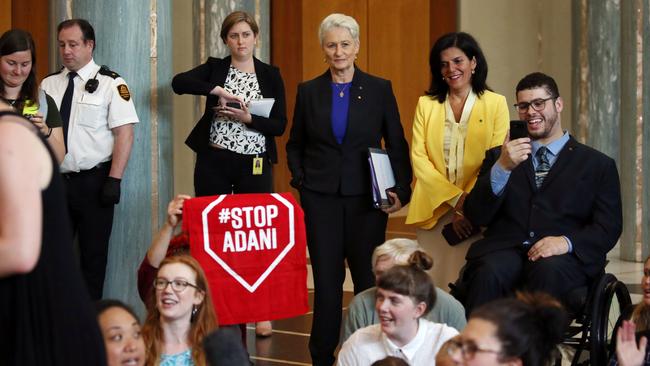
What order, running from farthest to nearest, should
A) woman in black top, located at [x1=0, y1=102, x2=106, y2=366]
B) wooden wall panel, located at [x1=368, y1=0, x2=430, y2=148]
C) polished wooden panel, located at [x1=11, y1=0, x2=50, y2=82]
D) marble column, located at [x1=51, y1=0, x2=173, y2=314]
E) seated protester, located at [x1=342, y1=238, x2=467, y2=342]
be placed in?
wooden wall panel, located at [x1=368, y1=0, x2=430, y2=148] → polished wooden panel, located at [x1=11, y1=0, x2=50, y2=82] → marble column, located at [x1=51, y1=0, x2=173, y2=314] → seated protester, located at [x1=342, y1=238, x2=467, y2=342] → woman in black top, located at [x1=0, y1=102, x2=106, y2=366]

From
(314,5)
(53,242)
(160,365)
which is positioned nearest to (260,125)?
(160,365)

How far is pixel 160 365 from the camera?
166 inches

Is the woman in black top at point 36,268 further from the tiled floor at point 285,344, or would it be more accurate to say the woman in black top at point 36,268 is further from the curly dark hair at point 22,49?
the tiled floor at point 285,344

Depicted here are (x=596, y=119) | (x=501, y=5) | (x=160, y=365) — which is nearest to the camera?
(x=160, y=365)

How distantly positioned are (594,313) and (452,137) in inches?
52.6

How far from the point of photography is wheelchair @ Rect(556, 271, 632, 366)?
16.3 feet

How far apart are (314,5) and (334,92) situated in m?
6.30

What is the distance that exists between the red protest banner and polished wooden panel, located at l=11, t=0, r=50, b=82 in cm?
581

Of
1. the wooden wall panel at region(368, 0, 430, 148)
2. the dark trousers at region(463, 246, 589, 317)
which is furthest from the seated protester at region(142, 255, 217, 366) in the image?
the wooden wall panel at region(368, 0, 430, 148)

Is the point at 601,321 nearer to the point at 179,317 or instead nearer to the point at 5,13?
the point at 179,317

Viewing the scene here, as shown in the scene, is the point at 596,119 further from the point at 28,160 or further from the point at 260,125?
the point at 28,160

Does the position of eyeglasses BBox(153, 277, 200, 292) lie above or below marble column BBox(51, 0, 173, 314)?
below

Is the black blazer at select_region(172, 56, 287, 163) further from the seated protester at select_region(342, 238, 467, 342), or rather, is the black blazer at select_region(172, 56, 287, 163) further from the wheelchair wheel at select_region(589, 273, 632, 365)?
the wheelchair wheel at select_region(589, 273, 632, 365)

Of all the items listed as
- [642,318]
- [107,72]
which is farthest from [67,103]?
[642,318]
